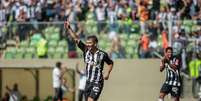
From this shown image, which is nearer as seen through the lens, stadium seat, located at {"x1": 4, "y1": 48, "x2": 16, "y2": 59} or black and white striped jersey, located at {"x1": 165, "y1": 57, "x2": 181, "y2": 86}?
black and white striped jersey, located at {"x1": 165, "y1": 57, "x2": 181, "y2": 86}

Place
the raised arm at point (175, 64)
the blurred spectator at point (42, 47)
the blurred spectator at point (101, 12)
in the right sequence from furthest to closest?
the blurred spectator at point (101, 12) → the blurred spectator at point (42, 47) → the raised arm at point (175, 64)

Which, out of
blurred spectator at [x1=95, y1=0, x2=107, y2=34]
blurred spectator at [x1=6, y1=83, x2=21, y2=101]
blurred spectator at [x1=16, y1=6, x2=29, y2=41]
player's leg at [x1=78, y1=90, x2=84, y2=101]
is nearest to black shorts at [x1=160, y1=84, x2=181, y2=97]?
player's leg at [x1=78, y1=90, x2=84, y2=101]

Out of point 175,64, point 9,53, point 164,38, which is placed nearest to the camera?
point 175,64

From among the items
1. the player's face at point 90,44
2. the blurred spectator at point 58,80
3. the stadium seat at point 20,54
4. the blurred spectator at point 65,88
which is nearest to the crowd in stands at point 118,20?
the stadium seat at point 20,54

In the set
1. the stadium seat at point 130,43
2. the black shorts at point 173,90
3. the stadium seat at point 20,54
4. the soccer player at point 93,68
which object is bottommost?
the stadium seat at point 20,54

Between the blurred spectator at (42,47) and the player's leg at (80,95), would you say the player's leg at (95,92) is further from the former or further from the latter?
the blurred spectator at (42,47)

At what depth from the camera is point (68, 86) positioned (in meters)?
29.1

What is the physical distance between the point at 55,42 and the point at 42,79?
110 inches

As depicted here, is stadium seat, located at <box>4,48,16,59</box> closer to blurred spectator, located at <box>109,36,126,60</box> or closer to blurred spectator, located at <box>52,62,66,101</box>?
blurred spectator, located at <box>52,62,66,101</box>

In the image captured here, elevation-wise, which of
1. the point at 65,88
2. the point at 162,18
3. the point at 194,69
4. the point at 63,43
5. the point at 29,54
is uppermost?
the point at 162,18

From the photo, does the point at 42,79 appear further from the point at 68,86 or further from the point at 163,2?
the point at 163,2

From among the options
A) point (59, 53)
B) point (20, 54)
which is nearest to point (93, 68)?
point (59, 53)

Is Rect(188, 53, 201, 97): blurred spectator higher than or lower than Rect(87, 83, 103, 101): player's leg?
lower

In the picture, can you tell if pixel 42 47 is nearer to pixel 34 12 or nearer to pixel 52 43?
pixel 52 43
